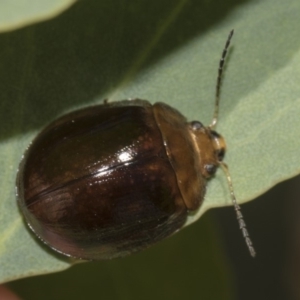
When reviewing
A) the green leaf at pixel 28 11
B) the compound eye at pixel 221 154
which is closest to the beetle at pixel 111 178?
the compound eye at pixel 221 154

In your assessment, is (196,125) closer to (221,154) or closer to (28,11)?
(221,154)

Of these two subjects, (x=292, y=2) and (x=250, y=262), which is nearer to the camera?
(x=292, y=2)

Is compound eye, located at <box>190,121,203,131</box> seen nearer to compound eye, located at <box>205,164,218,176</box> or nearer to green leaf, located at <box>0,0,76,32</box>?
compound eye, located at <box>205,164,218,176</box>

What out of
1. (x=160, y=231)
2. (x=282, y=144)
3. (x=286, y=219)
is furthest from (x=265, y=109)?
(x=286, y=219)

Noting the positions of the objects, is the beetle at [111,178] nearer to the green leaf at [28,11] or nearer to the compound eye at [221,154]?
the compound eye at [221,154]

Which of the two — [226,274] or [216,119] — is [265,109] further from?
[226,274]

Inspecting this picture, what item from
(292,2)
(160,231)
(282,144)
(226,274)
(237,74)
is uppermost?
(292,2)

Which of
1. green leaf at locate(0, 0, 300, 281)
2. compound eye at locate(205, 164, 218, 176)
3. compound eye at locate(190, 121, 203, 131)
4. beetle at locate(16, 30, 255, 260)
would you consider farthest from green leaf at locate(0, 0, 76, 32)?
compound eye at locate(205, 164, 218, 176)
